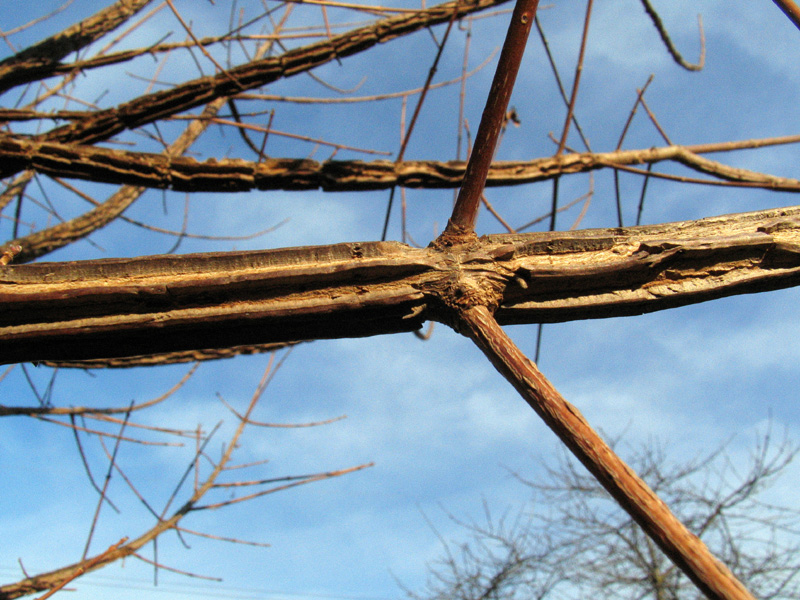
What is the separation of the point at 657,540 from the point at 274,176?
5.37 ft

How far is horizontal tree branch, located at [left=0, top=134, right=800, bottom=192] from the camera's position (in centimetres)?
183

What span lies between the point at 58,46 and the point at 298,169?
1351 mm

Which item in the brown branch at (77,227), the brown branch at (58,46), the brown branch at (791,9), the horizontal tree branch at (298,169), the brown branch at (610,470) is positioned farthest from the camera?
the brown branch at (77,227)

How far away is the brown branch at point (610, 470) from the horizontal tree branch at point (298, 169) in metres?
1.25

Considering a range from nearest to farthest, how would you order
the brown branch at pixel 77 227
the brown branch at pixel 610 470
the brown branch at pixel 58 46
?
the brown branch at pixel 610 470 < the brown branch at pixel 58 46 < the brown branch at pixel 77 227

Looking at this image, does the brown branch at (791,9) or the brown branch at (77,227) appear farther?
the brown branch at (77,227)

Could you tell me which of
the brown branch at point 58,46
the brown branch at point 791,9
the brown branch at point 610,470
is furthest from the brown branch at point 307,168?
the brown branch at point 610,470

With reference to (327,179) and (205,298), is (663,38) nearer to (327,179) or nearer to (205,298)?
(327,179)

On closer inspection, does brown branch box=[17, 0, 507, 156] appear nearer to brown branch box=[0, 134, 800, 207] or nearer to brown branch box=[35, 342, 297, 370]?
brown branch box=[0, 134, 800, 207]

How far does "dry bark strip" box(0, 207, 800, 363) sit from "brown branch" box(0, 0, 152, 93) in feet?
5.98

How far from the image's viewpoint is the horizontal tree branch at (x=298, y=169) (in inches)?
72.2

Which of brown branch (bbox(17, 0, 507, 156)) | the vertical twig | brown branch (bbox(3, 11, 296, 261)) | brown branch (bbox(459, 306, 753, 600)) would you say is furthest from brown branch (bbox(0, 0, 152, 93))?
brown branch (bbox(459, 306, 753, 600))

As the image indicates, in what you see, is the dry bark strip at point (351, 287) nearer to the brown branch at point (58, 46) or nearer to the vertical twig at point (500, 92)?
the vertical twig at point (500, 92)

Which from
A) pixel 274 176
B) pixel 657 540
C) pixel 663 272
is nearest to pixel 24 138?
pixel 274 176
